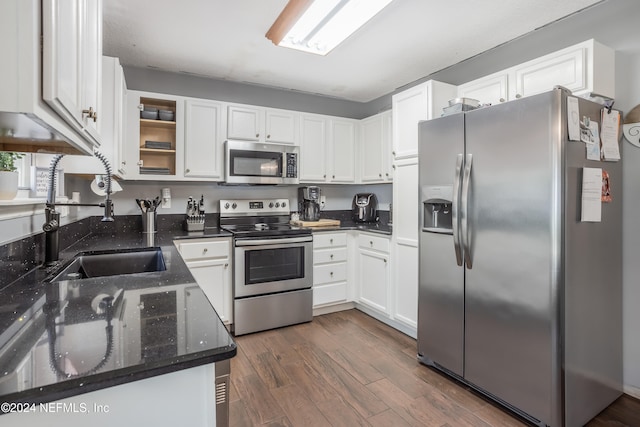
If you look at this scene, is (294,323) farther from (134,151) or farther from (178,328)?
(178,328)

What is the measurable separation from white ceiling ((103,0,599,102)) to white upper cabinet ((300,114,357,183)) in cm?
46

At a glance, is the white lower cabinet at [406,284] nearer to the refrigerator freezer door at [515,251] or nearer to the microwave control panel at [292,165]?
the refrigerator freezer door at [515,251]

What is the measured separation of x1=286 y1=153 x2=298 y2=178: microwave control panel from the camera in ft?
11.0

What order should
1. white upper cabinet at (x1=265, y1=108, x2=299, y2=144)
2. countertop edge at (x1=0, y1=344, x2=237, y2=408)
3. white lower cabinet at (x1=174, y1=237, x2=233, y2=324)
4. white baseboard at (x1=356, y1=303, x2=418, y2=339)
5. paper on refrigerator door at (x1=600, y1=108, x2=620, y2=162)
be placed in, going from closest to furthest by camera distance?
countertop edge at (x1=0, y1=344, x2=237, y2=408)
paper on refrigerator door at (x1=600, y1=108, x2=620, y2=162)
white lower cabinet at (x1=174, y1=237, x2=233, y2=324)
white baseboard at (x1=356, y1=303, x2=418, y2=339)
white upper cabinet at (x1=265, y1=108, x2=299, y2=144)

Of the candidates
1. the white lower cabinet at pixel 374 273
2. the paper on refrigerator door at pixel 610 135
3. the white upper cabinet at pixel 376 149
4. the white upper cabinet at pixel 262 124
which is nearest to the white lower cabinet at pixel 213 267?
the white upper cabinet at pixel 262 124

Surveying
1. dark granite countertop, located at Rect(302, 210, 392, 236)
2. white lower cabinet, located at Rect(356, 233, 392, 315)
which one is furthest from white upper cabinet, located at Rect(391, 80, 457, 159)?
white lower cabinet, located at Rect(356, 233, 392, 315)

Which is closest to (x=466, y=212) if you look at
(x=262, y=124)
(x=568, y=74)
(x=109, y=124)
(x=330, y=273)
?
(x=568, y=74)

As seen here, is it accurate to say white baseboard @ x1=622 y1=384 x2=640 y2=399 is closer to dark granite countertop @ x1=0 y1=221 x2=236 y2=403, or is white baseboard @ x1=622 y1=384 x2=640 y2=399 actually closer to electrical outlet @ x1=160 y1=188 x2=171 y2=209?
dark granite countertop @ x1=0 y1=221 x2=236 y2=403

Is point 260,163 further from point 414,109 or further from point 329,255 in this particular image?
point 414,109

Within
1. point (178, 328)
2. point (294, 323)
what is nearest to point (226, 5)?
point (178, 328)

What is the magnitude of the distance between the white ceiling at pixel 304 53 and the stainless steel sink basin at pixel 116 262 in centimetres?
153

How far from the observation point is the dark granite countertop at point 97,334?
1.99 feet

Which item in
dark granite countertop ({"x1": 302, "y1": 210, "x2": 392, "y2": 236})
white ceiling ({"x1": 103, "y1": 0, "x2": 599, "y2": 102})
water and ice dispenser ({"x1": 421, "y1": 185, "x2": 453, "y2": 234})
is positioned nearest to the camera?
white ceiling ({"x1": 103, "y1": 0, "x2": 599, "y2": 102})

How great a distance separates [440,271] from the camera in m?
2.21
